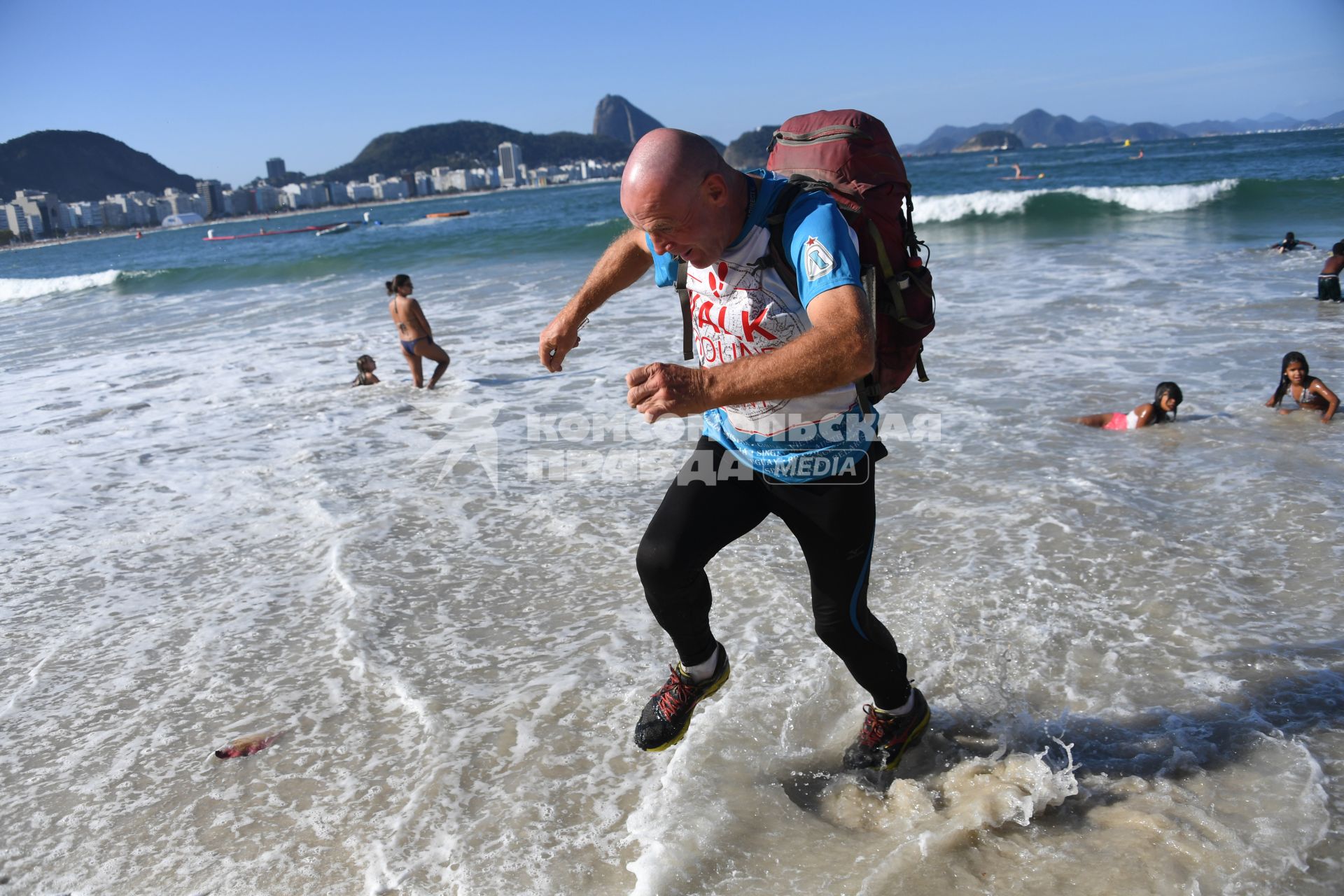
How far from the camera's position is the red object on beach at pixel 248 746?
11.7 ft

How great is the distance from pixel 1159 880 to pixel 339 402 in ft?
30.2

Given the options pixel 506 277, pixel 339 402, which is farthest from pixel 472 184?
pixel 339 402

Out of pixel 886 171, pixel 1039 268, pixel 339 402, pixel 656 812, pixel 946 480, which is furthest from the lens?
pixel 1039 268

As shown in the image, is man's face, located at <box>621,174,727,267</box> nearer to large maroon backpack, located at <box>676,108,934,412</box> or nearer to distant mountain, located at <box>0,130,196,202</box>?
large maroon backpack, located at <box>676,108,934,412</box>

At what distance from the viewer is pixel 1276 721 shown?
10.9 ft

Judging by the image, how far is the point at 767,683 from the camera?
12.5 feet

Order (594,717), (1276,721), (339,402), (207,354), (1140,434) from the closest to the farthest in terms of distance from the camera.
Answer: (1276,721) → (594,717) → (1140,434) → (339,402) → (207,354)

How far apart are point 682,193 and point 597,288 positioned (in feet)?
2.69

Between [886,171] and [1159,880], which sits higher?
[886,171]

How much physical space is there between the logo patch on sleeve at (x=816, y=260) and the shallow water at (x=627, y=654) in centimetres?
170

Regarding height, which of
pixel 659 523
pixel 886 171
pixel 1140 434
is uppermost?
pixel 886 171

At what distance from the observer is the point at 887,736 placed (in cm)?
305

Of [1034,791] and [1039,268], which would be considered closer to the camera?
[1034,791]

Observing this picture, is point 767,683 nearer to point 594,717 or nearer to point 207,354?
point 594,717
